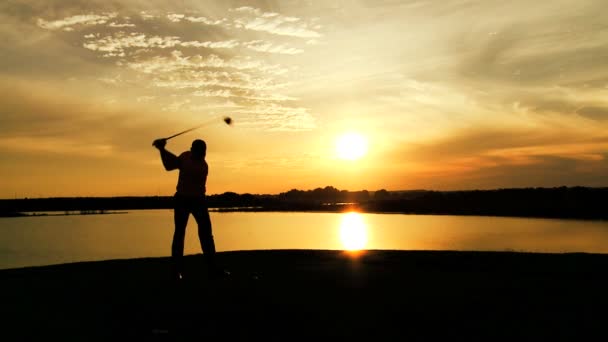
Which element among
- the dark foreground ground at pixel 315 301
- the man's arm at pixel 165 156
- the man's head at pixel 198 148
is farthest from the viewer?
the man's head at pixel 198 148

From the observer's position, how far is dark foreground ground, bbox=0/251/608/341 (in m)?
5.86

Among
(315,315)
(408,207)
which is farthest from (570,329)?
(408,207)

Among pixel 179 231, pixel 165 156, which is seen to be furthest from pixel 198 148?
pixel 179 231

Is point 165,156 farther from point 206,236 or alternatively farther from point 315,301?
point 315,301

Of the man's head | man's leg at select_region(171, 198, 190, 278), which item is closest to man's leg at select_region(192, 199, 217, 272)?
man's leg at select_region(171, 198, 190, 278)

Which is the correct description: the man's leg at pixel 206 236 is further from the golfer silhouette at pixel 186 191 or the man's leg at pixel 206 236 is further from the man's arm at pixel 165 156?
the man's arm at pixel 165 156

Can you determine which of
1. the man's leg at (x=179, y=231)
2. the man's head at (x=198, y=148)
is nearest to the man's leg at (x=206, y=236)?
the man's leg at (x=179, y=231)

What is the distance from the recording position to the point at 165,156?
917cm

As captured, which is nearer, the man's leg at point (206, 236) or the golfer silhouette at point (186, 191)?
the golfer silhouette at point (186, 191)

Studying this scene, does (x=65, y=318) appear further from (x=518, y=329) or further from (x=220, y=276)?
(x=518, y=329)

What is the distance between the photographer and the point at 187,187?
9273mm

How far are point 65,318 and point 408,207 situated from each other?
129m

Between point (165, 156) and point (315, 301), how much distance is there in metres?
3.64

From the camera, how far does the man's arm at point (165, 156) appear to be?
9164mm
